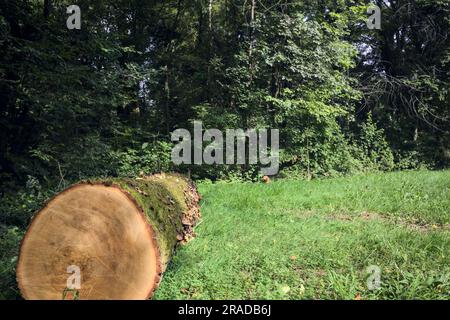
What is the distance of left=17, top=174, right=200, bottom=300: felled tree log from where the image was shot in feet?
11.0

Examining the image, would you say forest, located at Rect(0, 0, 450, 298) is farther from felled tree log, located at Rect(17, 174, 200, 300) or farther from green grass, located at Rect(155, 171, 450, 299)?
green grass, located at Rect(155, 171, 450, 299)

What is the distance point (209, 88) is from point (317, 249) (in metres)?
11.8

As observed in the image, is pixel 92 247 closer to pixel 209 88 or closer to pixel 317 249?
pixel 317 249

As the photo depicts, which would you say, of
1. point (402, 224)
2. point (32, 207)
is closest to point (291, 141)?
point (402, 224)

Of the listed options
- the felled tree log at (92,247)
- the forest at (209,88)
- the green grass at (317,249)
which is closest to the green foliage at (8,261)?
the forest at (209,88)

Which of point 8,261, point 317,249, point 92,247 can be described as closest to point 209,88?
point 317,249

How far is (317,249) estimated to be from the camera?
4.71 meters

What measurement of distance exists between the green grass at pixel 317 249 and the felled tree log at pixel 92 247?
0.55 m

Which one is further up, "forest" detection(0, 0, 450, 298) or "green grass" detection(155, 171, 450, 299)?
"forest" detection(0, 0, 450, 298)

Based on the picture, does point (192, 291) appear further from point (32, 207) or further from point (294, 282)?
point (32, 207)

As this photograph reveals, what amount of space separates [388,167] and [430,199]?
845cm

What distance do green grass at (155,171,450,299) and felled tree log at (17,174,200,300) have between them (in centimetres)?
55

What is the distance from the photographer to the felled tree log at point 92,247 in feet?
11.0

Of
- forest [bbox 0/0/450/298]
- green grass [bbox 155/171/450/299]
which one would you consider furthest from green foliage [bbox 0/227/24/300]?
green grass [bbox 155/171/450/299]
